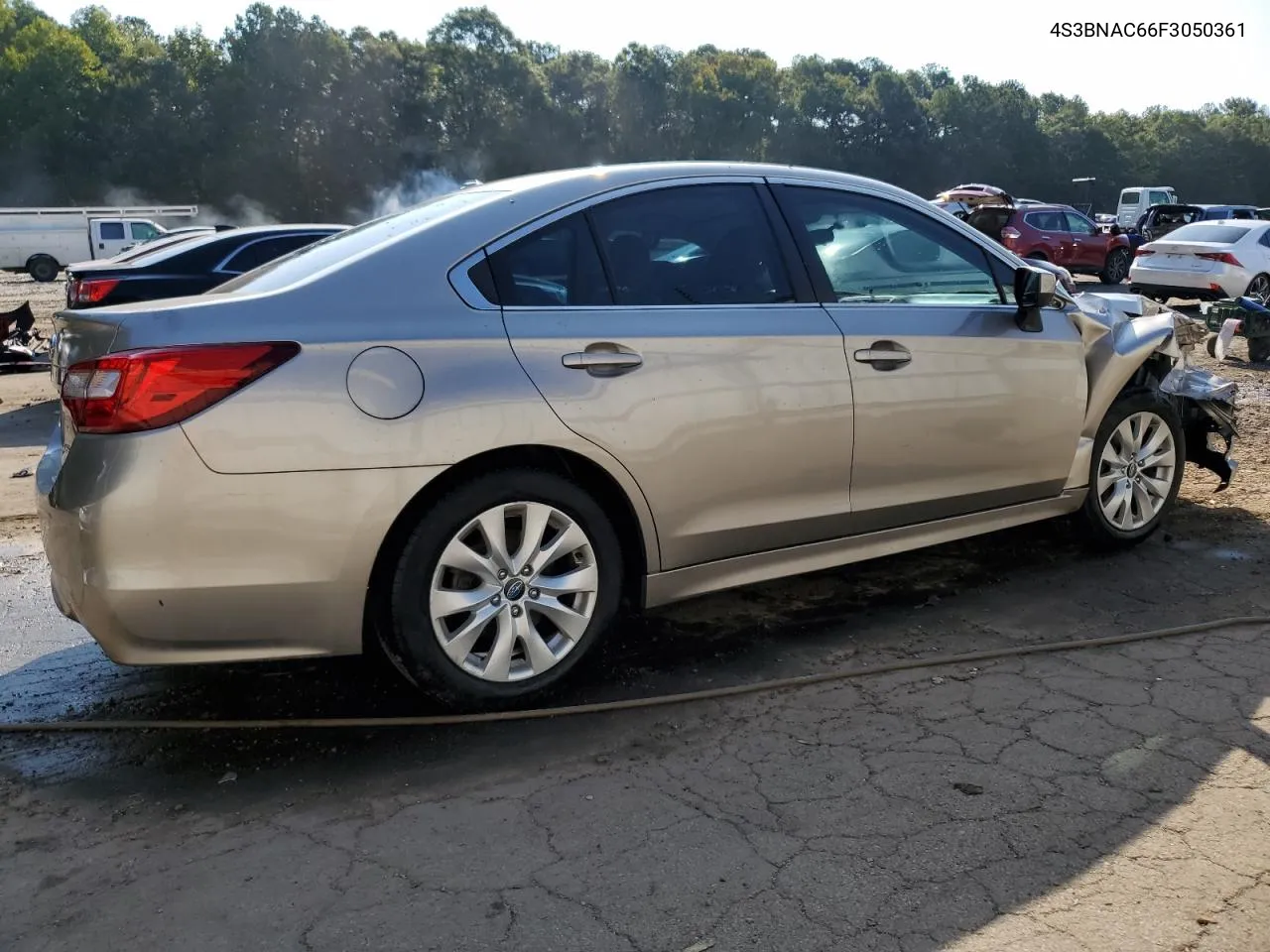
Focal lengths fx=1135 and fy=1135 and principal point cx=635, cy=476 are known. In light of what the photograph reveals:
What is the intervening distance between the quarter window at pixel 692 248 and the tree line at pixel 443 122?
58.5 m

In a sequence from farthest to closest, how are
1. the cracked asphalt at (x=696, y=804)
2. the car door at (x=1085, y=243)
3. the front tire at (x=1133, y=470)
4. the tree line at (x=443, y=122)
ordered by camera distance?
the tree line at (x=443, y=122), the car door at (x=1085, y=243), the front tire at (x=1133, y=470), the cracked asphalt at (x=696, y=804)

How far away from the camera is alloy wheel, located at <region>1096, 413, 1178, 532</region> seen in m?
5.02

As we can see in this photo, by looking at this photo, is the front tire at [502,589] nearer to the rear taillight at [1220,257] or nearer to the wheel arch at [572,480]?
the wheel arch at [572,480]

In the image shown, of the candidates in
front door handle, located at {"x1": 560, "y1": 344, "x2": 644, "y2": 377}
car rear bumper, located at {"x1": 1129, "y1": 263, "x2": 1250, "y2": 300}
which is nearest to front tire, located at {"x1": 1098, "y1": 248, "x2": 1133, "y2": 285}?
car rear bumper, located at {"x1": 1129, "y1": 263, "x2": 1250, "y2": 300}

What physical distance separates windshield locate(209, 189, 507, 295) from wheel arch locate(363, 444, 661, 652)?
0.76 m

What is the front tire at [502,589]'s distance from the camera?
332 centimetres

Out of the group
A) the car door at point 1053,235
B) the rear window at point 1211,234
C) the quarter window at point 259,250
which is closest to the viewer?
the quarter window at point 259,250

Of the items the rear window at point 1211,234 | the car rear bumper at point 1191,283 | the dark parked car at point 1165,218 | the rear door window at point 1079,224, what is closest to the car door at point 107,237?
the rear door window at point 1079,224

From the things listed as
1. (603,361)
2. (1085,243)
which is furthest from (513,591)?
(1085,243)

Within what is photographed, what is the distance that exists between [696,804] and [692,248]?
187 centimetres

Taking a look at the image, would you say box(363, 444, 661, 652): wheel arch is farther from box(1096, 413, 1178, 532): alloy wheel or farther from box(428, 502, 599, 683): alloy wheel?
box(1096, 413, 1178, 532): alloy wheel

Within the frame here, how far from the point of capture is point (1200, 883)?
2.61 m

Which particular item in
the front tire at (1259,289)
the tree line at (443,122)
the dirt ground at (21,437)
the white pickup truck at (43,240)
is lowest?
the dirt ground at (21,437)

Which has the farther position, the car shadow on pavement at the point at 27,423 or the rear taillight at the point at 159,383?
the car shadow on pavement at the point at 27,423
